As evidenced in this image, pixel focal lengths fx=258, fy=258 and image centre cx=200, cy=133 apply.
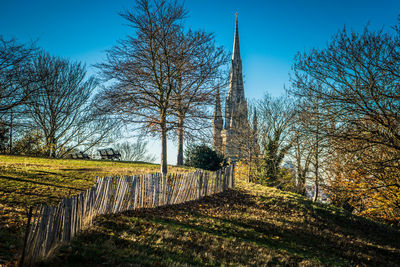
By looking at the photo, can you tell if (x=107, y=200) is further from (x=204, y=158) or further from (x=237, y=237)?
(x=204, y=158)

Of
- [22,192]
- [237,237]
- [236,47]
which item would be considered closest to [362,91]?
[237,237]

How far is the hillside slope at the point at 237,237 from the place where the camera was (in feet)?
16.1

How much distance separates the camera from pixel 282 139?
20688mm

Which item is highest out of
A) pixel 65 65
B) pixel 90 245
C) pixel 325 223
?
pixel 65 65

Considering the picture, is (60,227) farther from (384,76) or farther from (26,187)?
(384,76)

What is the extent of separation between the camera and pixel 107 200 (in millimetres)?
6738

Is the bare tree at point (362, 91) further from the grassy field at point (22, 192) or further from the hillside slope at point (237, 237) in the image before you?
the grassy field at point (22, 192)

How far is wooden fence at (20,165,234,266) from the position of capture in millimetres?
3889

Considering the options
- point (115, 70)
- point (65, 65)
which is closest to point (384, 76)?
point (115, 70)

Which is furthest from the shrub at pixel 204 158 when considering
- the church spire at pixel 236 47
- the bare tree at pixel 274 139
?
the church spire at pixel 236 47

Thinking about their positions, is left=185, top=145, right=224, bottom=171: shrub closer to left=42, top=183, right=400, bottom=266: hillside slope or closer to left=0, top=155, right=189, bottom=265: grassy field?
left=42, top=183, right=400, bottom=266: hillside slope

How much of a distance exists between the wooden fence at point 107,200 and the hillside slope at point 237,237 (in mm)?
259

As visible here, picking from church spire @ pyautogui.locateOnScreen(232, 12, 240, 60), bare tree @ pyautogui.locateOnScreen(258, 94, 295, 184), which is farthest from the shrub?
church spire @ pyautogui.locateOnScreen(232, 12, 240, 60)

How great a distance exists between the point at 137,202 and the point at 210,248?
9.99ft
